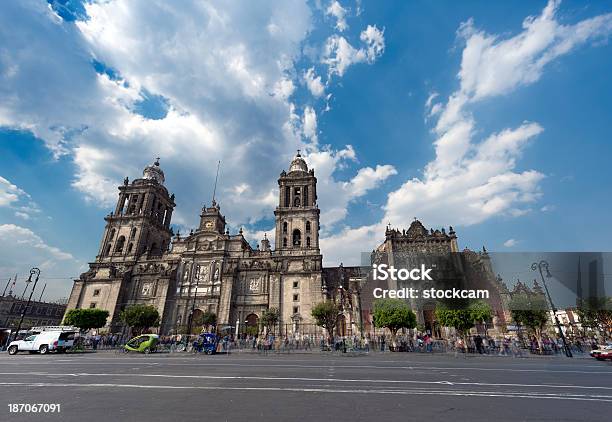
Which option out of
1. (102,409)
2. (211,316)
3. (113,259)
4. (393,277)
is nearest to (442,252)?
(393,277)

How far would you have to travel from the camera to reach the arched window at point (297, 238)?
50.2m

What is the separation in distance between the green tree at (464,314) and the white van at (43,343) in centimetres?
3630

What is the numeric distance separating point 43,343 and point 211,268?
26430 millimetres

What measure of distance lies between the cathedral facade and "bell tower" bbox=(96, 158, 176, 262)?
0.20m

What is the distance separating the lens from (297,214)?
51.7m

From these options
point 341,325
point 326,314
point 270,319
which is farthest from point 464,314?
point 270,319

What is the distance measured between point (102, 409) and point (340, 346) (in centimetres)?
2605

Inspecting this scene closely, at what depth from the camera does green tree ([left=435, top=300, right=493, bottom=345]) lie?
3033 cm

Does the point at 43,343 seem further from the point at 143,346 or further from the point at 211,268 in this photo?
the point at 211,268

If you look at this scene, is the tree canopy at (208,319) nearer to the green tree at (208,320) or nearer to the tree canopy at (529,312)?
the green tree at (208,320)

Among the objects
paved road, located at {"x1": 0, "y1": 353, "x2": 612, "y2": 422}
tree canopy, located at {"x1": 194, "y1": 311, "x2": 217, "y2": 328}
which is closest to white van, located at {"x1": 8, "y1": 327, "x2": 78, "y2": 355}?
paved road, located at {"x1": 0, "y1": 353, "x2": 612, "y2": 422}

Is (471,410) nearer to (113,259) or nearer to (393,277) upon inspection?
(393,277)

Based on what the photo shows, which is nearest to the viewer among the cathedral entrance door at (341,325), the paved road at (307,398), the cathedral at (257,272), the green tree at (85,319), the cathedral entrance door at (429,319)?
the paved road at (307,398)

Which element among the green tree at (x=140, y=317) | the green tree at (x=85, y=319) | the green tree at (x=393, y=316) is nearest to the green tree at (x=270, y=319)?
the green tree at (x=393, y=316)
